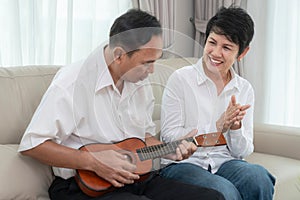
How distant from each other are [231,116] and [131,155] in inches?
16.0

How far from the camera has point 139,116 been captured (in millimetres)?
1531

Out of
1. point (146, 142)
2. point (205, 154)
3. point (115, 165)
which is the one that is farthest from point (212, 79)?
→ point (115, 165)

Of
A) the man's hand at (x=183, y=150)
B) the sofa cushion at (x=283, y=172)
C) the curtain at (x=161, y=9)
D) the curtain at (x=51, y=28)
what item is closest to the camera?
the man's hand at (x=183, y=150)

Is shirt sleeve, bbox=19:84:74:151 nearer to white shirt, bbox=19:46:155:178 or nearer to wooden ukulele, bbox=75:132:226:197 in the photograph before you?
white shirt, bbox=19:46:155:178

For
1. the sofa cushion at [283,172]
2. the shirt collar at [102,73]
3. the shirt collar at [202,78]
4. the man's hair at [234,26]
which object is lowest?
the sofa cushion at [283,172]

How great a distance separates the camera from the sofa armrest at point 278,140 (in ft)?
7.35

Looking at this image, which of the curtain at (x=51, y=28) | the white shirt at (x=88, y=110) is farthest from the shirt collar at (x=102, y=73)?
the curtain at (x=51, y=28)

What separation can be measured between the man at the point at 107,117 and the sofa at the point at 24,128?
6cm

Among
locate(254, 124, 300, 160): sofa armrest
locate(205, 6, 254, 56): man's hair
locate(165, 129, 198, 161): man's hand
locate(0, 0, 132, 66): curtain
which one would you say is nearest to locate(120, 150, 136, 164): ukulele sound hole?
locate(165, 129, 198, 161): man's hand

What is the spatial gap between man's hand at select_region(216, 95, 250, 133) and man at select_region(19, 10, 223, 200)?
17 centimetres

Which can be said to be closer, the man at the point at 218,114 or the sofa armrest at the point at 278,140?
the man at the point at 218,114

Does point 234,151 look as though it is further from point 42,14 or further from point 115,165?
point 42,14

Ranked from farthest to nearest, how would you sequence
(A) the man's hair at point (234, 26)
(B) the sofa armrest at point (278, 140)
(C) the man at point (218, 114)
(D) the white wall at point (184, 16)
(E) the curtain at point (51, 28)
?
(D) the white wall at point (184, 16) → (B) the sofa armrest at point (278, 140) → (E) the curtain at point (51, 28) → (A) the man's hair at point (234, 26) → (C) the man at point (218, 114)

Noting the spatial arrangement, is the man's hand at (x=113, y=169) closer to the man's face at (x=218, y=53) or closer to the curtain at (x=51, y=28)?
the man's face at (x=218, y=53)
